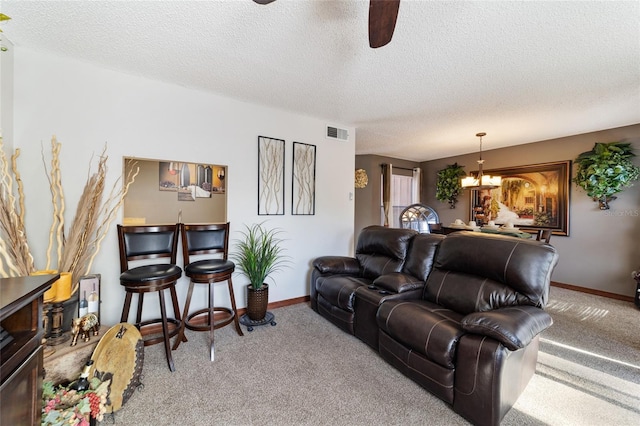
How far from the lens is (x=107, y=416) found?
1.51m

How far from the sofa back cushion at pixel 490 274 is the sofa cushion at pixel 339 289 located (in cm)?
68

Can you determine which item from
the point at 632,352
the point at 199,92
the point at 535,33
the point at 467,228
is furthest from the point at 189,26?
the point at 632,352

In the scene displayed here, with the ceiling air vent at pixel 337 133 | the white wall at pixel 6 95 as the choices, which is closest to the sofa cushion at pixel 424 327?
the ceiling air vent at pixel 337 133

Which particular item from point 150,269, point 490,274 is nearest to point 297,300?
point 150,269

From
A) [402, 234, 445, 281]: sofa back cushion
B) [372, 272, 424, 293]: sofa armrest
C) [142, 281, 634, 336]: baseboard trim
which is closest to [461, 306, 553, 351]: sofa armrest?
[372, 272, 424, 293]: sofa armrest

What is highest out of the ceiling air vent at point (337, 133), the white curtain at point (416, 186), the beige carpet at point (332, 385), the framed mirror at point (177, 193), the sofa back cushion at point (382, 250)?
the ceiling air vent at point (337, 133)

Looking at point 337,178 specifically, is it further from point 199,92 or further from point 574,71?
point 574,71

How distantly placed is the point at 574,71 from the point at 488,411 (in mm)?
2846

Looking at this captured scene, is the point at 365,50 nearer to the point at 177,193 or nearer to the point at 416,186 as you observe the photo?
the point at 177,193

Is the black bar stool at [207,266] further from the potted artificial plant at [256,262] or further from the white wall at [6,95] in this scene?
the white wall at [6,95]

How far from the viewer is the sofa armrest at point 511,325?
1367mm

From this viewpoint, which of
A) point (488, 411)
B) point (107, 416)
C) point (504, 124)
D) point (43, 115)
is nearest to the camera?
point (488, 411)

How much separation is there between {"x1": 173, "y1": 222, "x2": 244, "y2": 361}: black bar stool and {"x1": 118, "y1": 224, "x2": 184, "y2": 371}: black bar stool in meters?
0.10

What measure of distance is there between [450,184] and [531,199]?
1.54 metres
